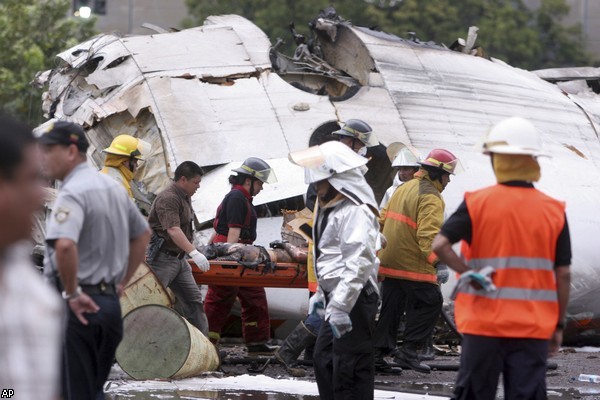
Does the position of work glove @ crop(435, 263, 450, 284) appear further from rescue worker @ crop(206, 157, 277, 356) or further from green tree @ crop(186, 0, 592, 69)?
green tree @ crop(186, 0, 592, 69)

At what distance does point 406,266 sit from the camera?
388 inches

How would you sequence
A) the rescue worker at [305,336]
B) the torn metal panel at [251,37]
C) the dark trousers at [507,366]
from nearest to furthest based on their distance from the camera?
1. the dark trousers at [507,366]
2. the rescue worker at [305,336]
3. the torn metal panel at [251,37]

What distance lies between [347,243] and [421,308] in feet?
11.0

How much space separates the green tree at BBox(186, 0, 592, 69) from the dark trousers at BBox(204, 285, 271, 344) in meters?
24.2

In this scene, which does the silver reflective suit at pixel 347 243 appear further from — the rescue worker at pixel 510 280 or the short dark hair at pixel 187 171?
the short dark hair at pixel 187 171

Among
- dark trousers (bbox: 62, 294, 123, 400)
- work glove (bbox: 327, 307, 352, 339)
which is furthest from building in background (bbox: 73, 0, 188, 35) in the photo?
dark trousers (bbox: 62, 294, 123, 400)

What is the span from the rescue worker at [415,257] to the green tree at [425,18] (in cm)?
2481

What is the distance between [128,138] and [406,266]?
7.91ft

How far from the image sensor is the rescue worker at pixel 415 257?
386 inches

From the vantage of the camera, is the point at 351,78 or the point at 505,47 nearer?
the point at 351,78

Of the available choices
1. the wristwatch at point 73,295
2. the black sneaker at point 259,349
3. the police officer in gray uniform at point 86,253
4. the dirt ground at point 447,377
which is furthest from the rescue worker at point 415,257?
the wristwatch at point 73,295

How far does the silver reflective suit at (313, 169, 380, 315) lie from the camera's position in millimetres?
6641

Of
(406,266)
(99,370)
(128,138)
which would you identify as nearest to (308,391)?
(406,266)

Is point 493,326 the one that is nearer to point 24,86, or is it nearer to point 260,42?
point 260,42
